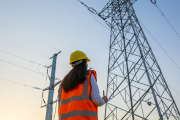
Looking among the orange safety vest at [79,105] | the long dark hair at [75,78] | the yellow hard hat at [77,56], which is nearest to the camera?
the orange safety vest at [79,105]

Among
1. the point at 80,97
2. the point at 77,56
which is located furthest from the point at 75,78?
the point at 77,56

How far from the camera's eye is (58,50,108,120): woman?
4.23ft

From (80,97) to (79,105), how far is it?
76 mm

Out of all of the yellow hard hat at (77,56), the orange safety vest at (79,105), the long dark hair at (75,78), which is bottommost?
the orange safety vest at (79,105)

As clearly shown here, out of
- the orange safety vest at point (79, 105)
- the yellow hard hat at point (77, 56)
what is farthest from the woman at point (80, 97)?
the yellow hard hat at point (77, 56)

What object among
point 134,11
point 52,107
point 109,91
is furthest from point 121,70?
point 52,107

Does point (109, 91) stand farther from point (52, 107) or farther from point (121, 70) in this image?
point (52, 107)

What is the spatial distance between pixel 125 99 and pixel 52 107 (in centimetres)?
411

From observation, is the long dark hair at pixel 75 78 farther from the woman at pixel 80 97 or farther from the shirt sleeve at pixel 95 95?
the shirt sleeve at pixel 95 95

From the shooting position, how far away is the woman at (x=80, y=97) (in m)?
1.29

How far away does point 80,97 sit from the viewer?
1.35m

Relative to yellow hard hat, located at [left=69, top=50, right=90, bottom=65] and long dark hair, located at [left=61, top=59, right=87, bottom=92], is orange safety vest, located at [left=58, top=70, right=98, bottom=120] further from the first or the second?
yellow hard hat, located at [left=69, top=50, right=90, bottom=65]

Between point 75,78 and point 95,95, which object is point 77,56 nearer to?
point 75,78

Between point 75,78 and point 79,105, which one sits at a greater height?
point 75,78
